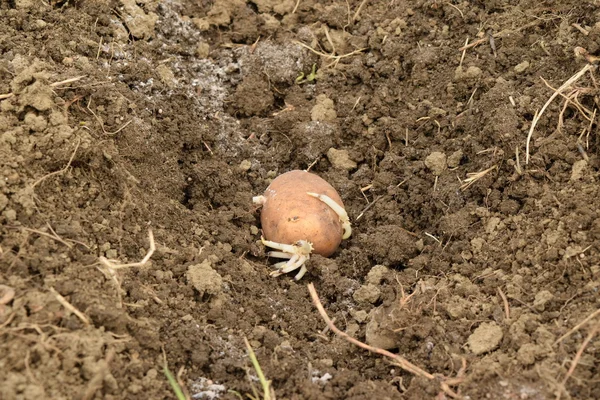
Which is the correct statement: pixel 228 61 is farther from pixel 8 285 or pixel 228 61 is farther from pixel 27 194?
pixel 8 285

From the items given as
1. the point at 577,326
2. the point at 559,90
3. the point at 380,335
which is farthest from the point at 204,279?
the point at 559,90

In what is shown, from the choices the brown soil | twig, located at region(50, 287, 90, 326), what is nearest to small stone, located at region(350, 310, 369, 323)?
the brown soil

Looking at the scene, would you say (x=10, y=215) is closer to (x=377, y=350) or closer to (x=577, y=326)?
(x=377, y=350)

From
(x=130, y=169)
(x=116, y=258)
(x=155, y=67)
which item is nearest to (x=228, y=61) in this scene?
(x=155, y=67)

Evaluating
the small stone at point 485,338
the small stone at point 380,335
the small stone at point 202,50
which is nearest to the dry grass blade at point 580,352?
the small stone at point 485,338

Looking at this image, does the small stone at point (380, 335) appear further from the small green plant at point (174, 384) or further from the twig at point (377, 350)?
the small green plant at point (174, 384)

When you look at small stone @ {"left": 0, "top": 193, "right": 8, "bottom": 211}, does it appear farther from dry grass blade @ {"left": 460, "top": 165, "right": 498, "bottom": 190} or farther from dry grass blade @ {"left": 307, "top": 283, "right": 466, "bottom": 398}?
dry grass blade @ {"left": 460, "top": 165, "right": 498, "bottom": 190}
